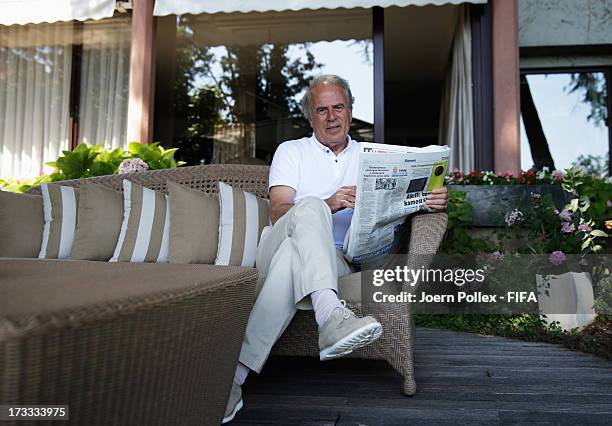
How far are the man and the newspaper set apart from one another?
7cm

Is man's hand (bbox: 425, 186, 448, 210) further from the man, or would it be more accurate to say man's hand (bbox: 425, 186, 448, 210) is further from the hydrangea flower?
the hydrangea flower

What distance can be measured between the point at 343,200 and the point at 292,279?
40 cm

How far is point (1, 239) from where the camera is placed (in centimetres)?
239

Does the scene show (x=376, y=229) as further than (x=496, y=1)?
No

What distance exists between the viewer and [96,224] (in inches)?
93.4

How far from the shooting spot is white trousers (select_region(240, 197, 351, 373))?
1.53m

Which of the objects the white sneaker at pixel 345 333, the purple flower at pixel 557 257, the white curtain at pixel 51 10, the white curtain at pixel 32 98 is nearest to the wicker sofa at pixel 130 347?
the white sneaker at pixel 345 333

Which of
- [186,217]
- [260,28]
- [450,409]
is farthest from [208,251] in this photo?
[260,28]

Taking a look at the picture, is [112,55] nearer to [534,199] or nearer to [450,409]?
[534,199]

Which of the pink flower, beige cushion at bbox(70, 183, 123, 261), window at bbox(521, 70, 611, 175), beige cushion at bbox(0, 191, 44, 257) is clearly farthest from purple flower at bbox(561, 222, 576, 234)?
window at bbox(521, 70, 611, 175)

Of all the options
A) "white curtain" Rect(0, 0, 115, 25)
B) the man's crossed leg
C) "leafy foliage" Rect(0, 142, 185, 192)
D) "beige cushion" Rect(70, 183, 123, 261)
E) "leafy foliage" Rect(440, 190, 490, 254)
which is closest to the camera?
the man's crossed leg

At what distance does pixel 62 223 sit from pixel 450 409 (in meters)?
1.84

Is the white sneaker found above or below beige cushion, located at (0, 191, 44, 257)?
below

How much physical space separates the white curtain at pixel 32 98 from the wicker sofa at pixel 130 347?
15.0 ft
